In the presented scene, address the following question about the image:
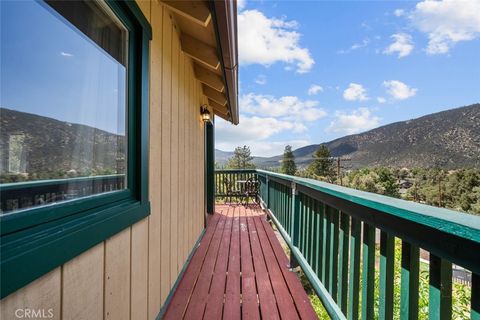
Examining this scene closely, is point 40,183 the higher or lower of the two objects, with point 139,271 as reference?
higher

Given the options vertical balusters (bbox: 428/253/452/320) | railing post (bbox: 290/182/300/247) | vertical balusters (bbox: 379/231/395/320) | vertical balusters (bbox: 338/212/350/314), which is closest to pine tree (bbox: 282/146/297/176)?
railing post (bbox: 290/182/300/247)

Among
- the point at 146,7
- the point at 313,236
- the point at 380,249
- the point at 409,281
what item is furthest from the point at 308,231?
the point at 146,7

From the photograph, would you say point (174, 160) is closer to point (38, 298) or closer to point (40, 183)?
point (40, 183)

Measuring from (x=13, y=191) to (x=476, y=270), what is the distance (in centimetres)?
127

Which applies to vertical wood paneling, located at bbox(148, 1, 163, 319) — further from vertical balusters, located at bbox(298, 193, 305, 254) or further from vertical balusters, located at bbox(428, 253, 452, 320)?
vertical balusters, located at bbox(428, 253, 452, 320)

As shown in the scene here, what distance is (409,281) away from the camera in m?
0.99

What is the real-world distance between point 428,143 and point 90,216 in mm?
50161

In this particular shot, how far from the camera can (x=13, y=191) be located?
782 mm

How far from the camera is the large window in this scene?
2.60 ft

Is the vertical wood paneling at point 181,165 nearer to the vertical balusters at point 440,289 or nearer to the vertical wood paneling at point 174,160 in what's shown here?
the vertical wood paneling at point 174,160

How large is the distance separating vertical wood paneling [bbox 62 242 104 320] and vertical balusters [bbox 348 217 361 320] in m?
1.24

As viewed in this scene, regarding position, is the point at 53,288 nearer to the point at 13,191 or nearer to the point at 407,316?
the point at 13,191

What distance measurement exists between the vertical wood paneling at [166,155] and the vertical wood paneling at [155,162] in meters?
0.08

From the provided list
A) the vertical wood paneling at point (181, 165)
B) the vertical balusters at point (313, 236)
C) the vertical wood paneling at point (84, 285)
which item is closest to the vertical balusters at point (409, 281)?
the vertical balusters at point (313, 236)
